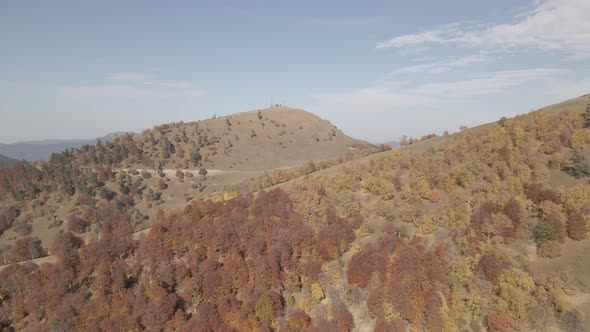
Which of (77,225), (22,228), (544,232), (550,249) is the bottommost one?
(22,228)

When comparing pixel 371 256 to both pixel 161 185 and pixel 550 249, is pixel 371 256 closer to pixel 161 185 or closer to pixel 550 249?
pixel 550 249

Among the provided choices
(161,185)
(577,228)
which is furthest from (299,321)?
(161,185)

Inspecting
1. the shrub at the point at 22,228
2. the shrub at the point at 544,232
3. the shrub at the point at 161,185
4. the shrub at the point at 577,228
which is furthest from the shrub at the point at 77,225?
the shrub at the point at 577,228

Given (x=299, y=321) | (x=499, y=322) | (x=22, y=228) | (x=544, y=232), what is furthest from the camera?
(x=22, y=228)

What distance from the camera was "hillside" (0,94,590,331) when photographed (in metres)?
52.6

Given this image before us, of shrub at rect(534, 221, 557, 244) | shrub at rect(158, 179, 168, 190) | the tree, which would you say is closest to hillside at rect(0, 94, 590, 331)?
shrub at rect(534, 221, 557, 244)

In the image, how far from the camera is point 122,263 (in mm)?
74062

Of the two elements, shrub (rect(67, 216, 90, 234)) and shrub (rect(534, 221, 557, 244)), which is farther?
shrub (rect(67, 216, 90, 234))

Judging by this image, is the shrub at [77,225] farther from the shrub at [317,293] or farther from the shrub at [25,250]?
the shrub at [317,293]

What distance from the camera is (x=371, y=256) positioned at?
61.6 meters

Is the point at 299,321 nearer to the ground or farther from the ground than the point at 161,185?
nearer to the ground

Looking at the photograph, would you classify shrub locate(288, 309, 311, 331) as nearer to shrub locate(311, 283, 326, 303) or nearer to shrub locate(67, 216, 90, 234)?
shrub locate(311, 283, 326, 303)

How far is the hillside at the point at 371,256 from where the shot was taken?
173 feet

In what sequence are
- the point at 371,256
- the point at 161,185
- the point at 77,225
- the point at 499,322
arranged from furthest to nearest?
the point at 161,185
the point at 77,225
the point at 371,256
the point at 499,322
